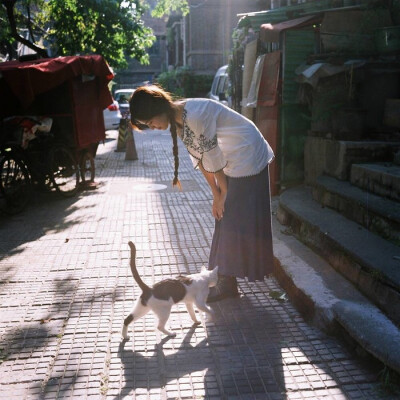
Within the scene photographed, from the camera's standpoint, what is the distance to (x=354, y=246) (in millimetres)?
4359

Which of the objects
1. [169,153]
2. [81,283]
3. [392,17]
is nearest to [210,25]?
[169,153]

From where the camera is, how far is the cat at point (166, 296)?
3537 mm

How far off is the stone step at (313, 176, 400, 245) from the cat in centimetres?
183

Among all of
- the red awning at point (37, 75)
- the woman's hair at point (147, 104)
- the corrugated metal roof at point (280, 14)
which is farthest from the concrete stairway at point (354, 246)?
the corrugated metal roof at point (280, 14)

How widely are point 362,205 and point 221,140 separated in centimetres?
197

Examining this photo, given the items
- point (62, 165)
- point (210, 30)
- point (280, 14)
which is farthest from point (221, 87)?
point (210, 30)

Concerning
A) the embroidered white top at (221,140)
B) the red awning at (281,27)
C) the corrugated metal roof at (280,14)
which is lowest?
the embroidered white top at (221,140)

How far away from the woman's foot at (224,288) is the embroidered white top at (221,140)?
0.98 metres

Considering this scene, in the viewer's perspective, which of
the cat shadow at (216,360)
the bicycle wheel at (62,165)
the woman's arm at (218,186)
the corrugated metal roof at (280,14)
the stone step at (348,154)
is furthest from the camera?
the corrugated metal roof at (280,14)

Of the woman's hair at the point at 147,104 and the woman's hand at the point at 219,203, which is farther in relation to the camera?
the woman's hand at the point at 219,203

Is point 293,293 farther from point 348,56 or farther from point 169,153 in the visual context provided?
point 169,153

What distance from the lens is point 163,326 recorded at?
11.9 feet

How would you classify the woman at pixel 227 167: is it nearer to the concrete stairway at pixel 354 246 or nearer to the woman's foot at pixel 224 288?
the woman's foot at pixel 224 288

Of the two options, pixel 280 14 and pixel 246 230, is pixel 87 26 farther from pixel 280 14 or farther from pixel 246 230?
pixel 246 230
